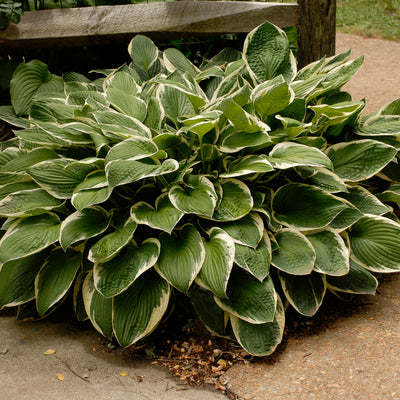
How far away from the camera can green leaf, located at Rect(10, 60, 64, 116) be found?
2971 mm

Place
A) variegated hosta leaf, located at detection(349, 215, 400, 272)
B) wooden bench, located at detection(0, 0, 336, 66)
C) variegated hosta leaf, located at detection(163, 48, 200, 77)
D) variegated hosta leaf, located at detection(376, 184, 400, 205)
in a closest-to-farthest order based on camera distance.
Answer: variegated hosta leaf, located at detection(349, 215, 400, 272)
variegated hosta leaf, located at detection(376, 184, 400, 205)
variegated hosta leaf, located at detection(163, 48, 200, 77)
wooden bench, located at detection(0, 0, 336, 66)

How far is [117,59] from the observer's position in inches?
138

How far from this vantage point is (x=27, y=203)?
2.27 m

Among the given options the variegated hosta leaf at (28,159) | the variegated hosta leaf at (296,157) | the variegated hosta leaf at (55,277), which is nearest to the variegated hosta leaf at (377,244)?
the variegated hosta leaf at (296,157)

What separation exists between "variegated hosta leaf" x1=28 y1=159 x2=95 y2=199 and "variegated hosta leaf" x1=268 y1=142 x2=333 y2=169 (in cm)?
86

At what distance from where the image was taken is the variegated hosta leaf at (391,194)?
2.49 metres

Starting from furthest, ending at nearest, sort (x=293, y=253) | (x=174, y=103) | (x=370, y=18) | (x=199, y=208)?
1. (x=370, y=18)
2. (x=174, y=103)
3. (x=293, y=253)
4. (x=199, y=208)

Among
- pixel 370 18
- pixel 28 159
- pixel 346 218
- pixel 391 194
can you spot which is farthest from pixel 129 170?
pixel 370 18

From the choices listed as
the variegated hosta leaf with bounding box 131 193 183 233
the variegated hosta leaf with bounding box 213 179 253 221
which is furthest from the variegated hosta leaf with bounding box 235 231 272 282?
the variegated hosta leaf with bounding box 131 193 183 233

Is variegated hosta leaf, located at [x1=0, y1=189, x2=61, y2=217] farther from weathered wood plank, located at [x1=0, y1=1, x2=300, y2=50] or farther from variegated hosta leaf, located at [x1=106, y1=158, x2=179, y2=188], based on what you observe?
weathered wood plank, located at [x1=0, y1=1, x2=300, y2=50]

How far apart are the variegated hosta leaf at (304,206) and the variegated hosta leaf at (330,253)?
0.07 meters

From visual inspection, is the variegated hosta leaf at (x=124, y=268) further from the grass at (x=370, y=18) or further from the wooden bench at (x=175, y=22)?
the grass at (x=370, y=18)

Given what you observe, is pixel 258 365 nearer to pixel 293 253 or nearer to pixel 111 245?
pixel 293 253

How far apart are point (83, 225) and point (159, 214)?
0.34m
